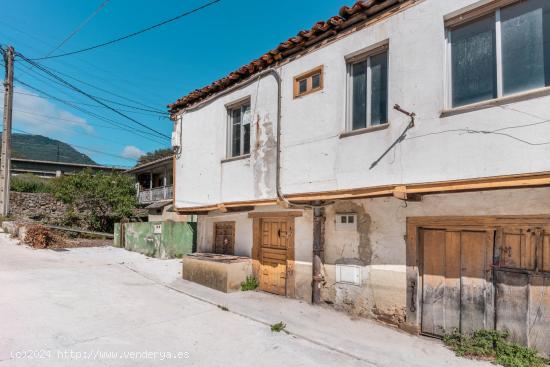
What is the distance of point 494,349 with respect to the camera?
5375 mm

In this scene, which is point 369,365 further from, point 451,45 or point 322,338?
point 451,45

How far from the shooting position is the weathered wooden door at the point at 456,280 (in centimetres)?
563

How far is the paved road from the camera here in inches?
203

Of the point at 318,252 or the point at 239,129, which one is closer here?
the point at 318,252

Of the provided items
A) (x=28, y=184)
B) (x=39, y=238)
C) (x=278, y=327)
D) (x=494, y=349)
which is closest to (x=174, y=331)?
(x=278, y=327)

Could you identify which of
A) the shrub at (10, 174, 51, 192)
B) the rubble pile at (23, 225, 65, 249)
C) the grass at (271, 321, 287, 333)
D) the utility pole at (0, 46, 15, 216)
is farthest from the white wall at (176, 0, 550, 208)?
the shrub at (10, 174, 51, 192)

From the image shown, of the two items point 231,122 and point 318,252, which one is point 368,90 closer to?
point 318,252

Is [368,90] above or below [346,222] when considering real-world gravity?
above

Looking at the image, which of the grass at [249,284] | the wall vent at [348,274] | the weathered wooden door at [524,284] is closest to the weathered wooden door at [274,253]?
the grass at [249,284]

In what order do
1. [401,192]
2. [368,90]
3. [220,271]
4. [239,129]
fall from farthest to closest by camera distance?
[239,129] < [220,271] < [368,90] < [401,192]

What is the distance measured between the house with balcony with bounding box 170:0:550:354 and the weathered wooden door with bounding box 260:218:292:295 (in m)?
0.04

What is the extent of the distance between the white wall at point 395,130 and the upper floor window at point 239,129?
431 mm

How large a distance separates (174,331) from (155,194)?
81.5 ft

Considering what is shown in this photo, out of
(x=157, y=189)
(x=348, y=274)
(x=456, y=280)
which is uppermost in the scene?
(x=157, y=189)
